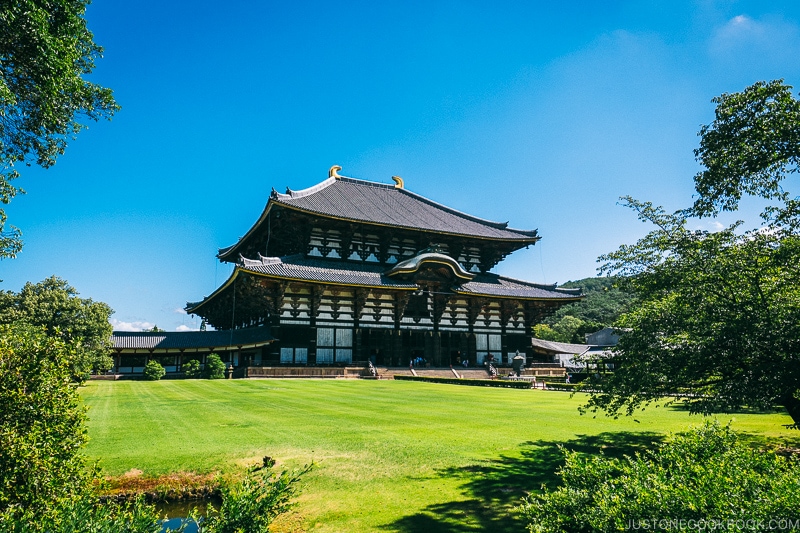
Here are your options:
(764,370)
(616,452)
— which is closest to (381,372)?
(616,452)

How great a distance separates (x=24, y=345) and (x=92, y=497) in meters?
1.73

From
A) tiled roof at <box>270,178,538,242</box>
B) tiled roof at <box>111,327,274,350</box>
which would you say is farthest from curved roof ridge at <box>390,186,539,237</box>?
tiled roof at <box>111,327,274,350</box>

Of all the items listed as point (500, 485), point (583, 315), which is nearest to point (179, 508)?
point (500, 485)

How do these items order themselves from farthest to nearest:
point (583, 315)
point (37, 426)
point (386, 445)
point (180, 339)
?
1. point (583, 315)
2. point (180, 339)
3. point (386, 445)
4. point (37, 426)

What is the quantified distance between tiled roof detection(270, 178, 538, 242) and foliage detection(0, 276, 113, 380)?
13.5 metres

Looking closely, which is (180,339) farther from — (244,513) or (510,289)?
(244,513)

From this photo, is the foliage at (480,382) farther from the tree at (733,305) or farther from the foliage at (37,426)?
the foliage at (37,426)

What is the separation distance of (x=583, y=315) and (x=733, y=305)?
3811 inches

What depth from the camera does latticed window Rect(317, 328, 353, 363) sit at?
33625 mm

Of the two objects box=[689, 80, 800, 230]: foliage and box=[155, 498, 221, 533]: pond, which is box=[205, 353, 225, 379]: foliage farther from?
box=[689, 80, 800, 230]: foliage

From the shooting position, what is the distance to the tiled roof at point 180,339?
3462 cm

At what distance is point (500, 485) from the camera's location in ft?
22.9

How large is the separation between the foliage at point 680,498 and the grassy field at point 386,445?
167cm

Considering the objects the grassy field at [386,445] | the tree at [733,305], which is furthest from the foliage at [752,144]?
the grassy field at [386,445]
